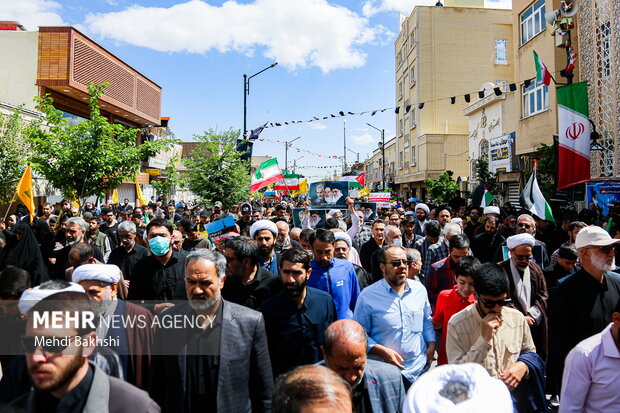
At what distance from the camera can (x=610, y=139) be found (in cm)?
1296

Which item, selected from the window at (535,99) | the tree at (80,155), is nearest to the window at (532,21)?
the window at (535,99)

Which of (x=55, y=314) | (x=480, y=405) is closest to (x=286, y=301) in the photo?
(x=55, y=314)

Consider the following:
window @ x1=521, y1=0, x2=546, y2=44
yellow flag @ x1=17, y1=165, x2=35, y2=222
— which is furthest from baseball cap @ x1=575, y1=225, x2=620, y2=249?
window @ x1=521, y1=0, x2=546, y2=44

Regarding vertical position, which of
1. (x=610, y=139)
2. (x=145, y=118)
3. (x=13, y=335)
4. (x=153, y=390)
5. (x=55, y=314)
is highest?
(x=145, y=118)

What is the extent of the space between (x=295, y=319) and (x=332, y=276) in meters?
1.24

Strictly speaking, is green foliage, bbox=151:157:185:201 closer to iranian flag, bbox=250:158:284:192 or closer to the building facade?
iranian flag, bbox=250:158:284:192

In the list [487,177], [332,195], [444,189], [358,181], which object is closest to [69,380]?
[332,195]

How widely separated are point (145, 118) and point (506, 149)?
23.7 metres

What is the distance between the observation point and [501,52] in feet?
117

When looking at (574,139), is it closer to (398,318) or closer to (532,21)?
(532,21)

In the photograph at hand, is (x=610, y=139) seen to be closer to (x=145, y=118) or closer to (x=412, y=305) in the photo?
(x=412, y=305)

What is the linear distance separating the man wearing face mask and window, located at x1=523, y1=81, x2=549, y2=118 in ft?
50.7

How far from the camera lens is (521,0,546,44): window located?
16.3 metres

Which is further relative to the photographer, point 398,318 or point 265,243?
point 265,243
